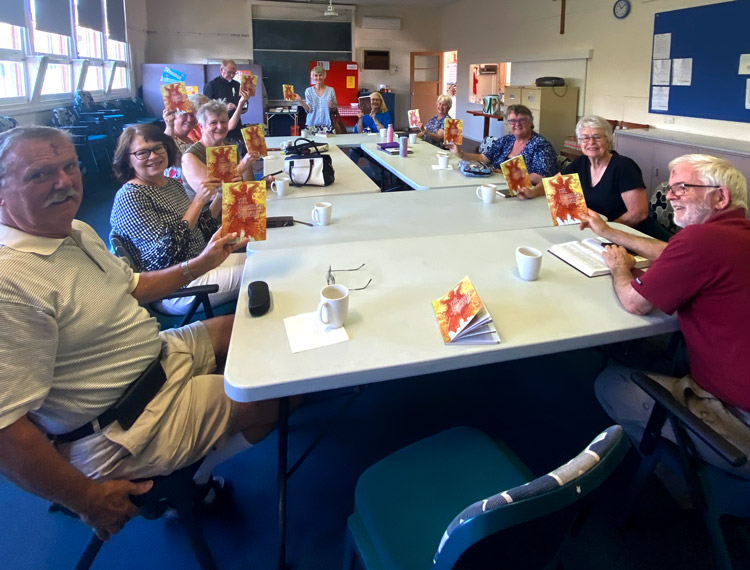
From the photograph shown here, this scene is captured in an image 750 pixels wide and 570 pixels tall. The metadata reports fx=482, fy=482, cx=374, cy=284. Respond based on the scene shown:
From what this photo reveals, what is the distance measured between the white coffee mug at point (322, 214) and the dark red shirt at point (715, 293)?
1279 mm

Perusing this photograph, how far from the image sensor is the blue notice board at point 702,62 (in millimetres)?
4172

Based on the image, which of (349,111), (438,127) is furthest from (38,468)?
(349,111)

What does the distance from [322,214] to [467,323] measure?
1.13 meters

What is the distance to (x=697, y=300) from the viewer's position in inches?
51.2

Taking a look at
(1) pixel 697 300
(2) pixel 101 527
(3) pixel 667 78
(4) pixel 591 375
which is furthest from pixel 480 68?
(2) pixel 101 527

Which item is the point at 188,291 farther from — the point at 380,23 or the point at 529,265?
the point at 380,23

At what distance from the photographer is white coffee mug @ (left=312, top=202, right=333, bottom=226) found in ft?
6.94

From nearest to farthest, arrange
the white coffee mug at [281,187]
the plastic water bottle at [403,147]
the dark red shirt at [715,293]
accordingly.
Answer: the dark red shirt at [715,293] → the white coffee mug at [281,187] → the plastic water bottle at [403,147]

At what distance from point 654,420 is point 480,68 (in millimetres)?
9467

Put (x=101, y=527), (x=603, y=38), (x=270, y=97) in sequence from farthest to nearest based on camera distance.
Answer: (x=270, y=97) → (x=603, y=38) → (x=101, y=527)

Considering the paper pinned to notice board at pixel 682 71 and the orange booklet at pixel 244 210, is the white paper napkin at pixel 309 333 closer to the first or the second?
the orange booklet at pixel 244 210

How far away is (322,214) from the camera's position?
6.94 feet

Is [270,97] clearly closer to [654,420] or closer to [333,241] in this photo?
[333,241]

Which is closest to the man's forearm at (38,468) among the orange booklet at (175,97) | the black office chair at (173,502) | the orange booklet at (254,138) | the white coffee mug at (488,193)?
the black office chair at (173,502)
